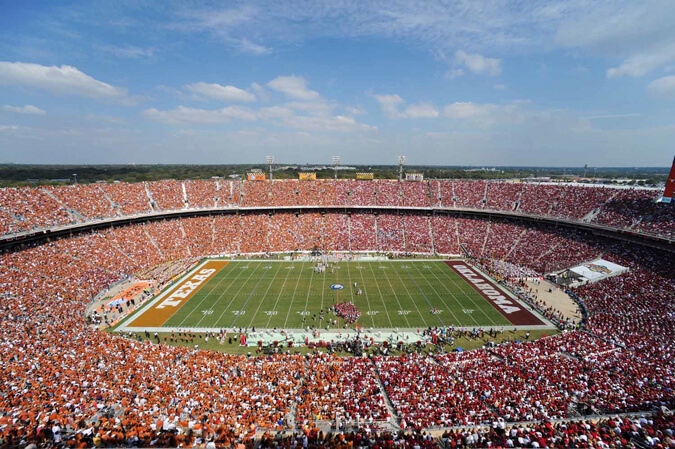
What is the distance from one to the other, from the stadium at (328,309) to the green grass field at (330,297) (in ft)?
0.80

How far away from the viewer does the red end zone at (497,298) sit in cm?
2655

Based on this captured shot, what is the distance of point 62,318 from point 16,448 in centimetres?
1817

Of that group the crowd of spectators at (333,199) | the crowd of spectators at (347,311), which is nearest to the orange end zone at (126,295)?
the crowd of spectators at (333,199)

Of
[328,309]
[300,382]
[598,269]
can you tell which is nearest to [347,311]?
[328,309]

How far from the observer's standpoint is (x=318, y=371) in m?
16.8

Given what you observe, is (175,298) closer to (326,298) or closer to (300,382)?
(326,298)

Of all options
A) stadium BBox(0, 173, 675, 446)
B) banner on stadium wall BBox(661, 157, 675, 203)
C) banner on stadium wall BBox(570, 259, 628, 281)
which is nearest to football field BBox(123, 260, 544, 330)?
stadium BBox(0, 173, 675, 446)

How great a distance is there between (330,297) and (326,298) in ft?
1.43

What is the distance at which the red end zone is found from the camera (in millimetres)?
26547

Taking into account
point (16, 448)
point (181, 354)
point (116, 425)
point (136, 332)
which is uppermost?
point (16, 448)

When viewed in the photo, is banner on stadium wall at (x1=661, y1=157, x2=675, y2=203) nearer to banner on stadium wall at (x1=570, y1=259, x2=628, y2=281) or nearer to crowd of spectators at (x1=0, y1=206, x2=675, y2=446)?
banner on stadium wall at (x1=570, y1=259, x2=628, y2=281)

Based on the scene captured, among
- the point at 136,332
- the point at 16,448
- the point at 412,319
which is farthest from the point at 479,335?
the point at 136,332

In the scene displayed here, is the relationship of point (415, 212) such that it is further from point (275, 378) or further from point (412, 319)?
point (275, 378)

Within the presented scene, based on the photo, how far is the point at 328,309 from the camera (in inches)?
1108
